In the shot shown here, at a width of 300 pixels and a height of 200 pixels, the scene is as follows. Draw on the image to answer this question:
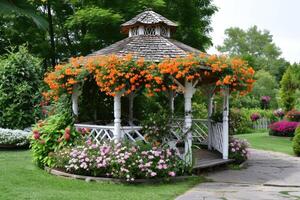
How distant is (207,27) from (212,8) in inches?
62.1

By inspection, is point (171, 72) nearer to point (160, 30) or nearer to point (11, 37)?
point (160, 30)

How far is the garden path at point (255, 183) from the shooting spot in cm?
757

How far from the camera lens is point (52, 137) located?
417 inches

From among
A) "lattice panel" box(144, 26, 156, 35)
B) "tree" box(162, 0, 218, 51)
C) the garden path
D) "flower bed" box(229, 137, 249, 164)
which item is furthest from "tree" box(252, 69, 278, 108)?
"lattice panel" box(144, 26, 156, 35)

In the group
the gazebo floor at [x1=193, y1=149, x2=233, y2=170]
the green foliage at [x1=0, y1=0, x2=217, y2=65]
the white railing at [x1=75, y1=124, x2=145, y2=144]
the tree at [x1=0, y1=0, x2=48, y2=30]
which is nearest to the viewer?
the tree at [x1=0, y1=0, x2=48, y2=30]

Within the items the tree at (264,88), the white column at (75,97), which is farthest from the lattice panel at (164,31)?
the tree at (264,88)

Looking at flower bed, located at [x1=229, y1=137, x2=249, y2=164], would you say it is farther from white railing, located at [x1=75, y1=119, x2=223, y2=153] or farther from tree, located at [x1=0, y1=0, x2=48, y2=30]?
tree, located at [x1=0, y1=0, x2=48, y2=30]

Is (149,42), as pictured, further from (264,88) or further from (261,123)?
(264,88)

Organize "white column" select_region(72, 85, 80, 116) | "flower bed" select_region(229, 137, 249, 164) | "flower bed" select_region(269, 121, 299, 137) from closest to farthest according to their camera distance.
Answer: "white column" select_region(72, 85, 80, 116), "flower bed" select_region(229, 137, 249, 164), "flower bed" select_region(269, 121, 299, 137)

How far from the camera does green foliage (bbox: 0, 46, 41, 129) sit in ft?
52.0

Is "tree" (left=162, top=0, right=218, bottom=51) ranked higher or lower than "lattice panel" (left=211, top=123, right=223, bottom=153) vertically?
higher

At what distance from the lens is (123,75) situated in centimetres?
900

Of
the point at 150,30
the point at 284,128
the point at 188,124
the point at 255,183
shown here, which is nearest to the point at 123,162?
the point at 188,124

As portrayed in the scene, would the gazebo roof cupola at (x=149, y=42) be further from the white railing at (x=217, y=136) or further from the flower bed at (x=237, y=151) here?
the flower bed at (x=237, y=151)
